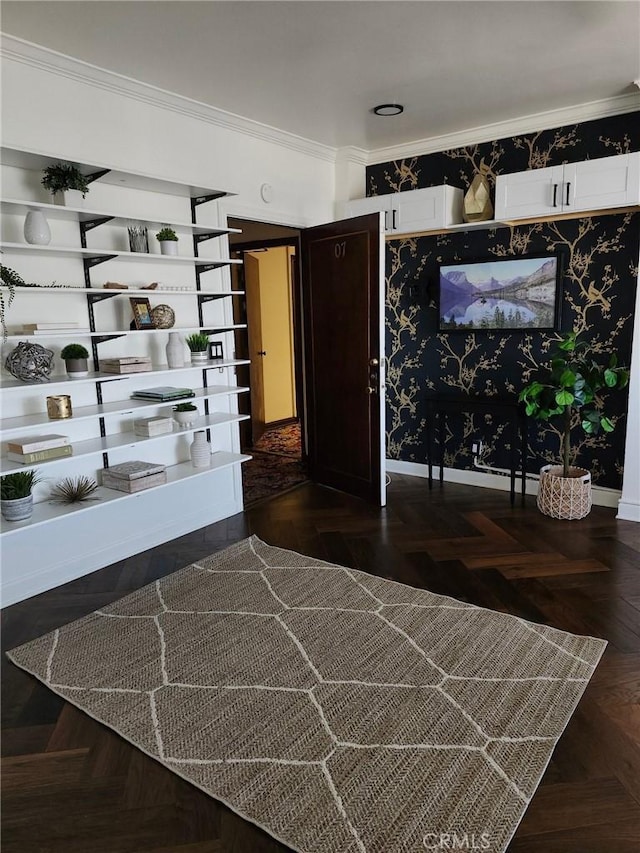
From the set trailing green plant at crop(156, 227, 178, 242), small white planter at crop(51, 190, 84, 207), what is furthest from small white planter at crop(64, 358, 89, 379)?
trailing green plant at crop(156, 227, 178, 242)

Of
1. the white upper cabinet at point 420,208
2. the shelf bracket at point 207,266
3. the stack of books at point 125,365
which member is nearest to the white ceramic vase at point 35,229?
the stack of books at point 125,365

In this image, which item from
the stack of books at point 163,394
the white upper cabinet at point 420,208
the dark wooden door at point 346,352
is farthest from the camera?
the white upper cabinet at point 420,208

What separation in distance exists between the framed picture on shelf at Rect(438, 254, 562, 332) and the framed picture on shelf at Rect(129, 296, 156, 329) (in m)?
2.32

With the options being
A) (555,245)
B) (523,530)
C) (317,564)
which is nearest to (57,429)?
(317,564)

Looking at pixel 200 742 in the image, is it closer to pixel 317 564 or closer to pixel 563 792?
pixel 563 792

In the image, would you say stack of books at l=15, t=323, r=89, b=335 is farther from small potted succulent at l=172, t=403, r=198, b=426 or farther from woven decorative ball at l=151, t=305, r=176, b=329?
small potted succulent at l=172, t=403, r=198, b=426

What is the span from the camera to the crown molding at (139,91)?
290cm

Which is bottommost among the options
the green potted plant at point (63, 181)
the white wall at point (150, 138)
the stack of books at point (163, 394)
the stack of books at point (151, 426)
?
the stack of books at point (151, 426)

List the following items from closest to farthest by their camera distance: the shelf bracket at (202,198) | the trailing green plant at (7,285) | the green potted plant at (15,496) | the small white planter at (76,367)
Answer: the trailing green plant at (7,285), the green potted plant at (15,496), the small white planter at (76,367), the shelf bracket at (202,198)

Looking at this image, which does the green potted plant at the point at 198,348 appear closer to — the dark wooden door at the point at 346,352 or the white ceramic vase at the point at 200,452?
the white ceramic vase at the point at 200,452

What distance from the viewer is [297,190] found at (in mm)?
4609

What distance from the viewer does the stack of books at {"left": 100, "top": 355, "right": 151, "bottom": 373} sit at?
3271 millimetres

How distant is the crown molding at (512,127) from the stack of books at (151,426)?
2880mm

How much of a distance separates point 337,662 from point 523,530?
6.18ft
